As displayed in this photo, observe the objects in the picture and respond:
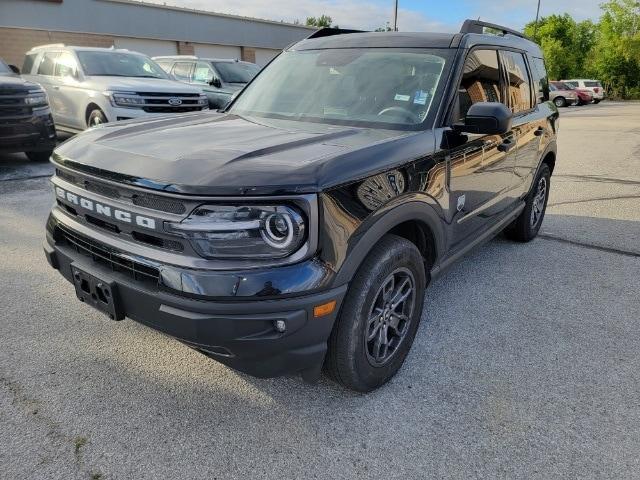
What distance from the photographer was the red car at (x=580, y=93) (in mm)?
34781

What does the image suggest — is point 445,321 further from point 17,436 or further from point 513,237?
point 17,436

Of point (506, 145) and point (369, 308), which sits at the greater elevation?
point (506, 145)

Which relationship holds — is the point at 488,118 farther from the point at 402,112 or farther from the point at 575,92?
the point at 575,92

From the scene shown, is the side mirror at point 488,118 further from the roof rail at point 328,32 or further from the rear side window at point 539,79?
the rear side window at point 539,79

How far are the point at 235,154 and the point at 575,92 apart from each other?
125 feet

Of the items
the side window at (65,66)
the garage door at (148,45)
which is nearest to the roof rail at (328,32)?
the side window at (65,66)

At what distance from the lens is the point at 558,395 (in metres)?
2.68

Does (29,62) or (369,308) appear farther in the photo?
(29,62)

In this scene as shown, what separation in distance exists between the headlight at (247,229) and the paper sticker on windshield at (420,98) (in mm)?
1374

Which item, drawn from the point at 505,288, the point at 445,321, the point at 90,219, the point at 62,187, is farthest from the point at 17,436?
the point at 505,288

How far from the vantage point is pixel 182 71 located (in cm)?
1295

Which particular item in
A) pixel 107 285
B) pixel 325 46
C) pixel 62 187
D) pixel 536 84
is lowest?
pixel 107 285

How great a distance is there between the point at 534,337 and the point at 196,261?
2322mm

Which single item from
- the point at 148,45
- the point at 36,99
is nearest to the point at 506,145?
the point at 36,99
